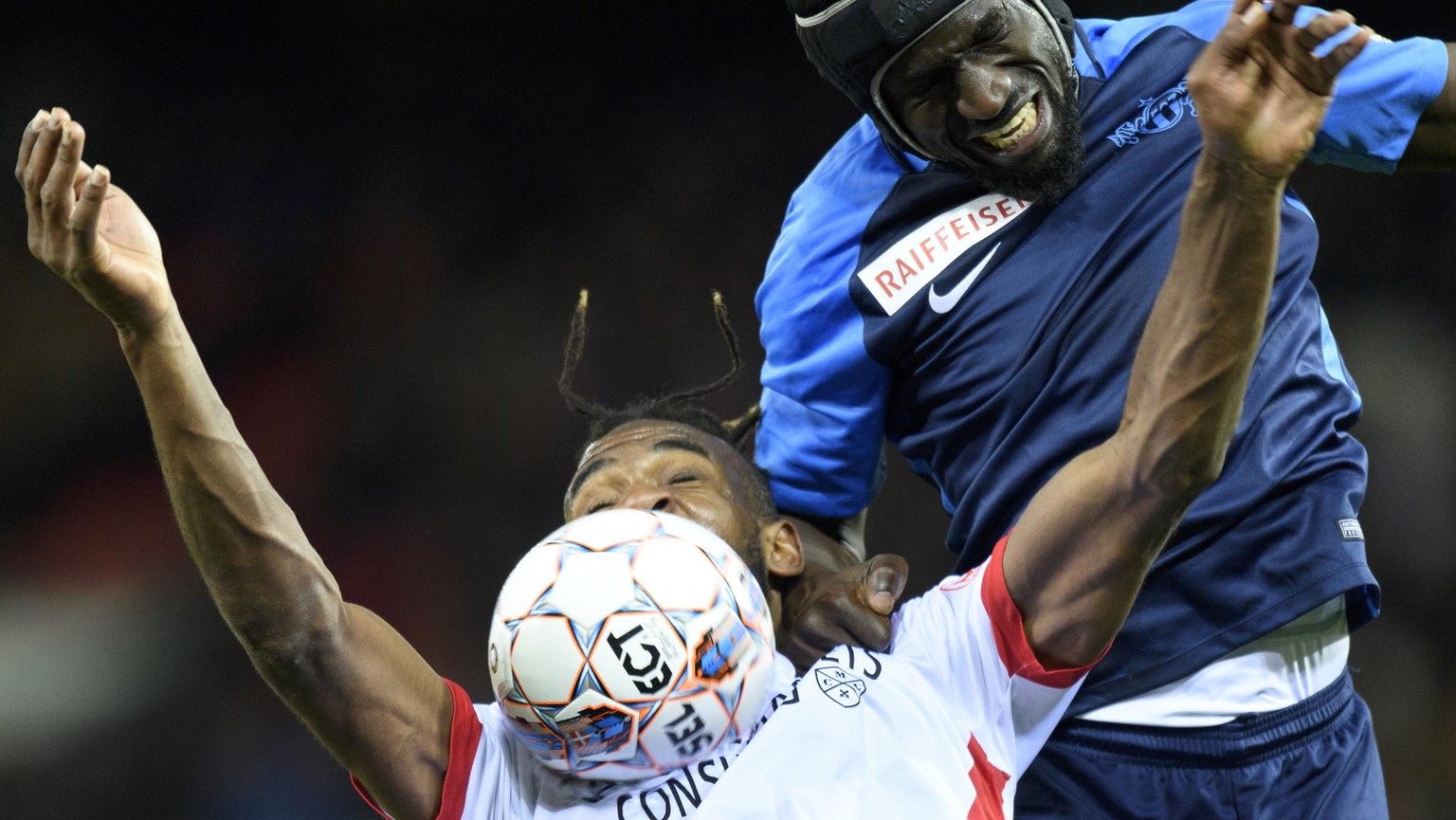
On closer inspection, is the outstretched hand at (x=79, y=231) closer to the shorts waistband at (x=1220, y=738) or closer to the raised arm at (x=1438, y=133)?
the shorts waistband at (x=1220, y=738)

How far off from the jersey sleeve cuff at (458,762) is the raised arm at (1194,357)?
0.72 metres

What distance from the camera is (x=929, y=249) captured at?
6.86ft

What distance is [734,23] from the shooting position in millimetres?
4895

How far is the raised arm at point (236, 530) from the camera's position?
146 cm

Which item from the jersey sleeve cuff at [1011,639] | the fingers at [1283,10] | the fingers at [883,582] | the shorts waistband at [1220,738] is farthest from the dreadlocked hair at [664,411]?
the fingers at [1283,10]

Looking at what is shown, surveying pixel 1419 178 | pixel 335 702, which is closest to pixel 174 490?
pixel 335 702

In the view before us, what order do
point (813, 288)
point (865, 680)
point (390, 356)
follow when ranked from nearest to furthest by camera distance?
point (865, 680) < point (813, 288) < point (390, 356)

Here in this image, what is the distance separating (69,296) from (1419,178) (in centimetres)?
440

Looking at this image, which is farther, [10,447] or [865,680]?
[10,447]

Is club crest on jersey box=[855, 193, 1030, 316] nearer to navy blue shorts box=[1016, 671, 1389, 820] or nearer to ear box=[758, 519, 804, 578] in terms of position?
ear box=[758, 519, 804, 578]

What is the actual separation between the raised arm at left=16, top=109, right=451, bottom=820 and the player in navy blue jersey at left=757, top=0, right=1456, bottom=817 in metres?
0.81

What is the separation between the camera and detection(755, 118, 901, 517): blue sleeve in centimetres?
215

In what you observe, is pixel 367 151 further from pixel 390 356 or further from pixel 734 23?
pixel 734 23

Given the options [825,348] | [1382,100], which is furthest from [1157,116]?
[825,348]
